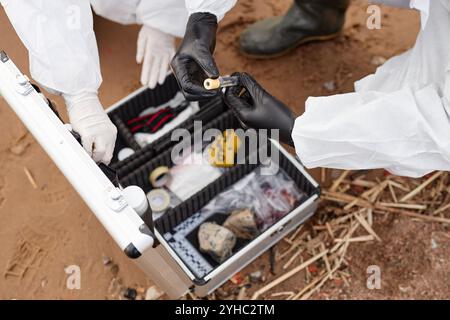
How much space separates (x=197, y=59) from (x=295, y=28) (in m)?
1.13

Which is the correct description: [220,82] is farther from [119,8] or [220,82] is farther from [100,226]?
[100,226]

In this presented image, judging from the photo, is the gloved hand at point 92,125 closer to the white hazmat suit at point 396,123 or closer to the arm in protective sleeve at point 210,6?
the arm in protective sleeve at point 210,6

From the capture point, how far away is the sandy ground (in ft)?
7.20

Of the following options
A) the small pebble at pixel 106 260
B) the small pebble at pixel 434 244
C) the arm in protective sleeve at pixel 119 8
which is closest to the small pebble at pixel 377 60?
the small pebble at pixel 434 244

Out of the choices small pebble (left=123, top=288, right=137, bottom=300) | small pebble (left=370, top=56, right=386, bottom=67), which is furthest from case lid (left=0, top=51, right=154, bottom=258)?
small pebble (left=370, top=56, right=386, bottom=67)

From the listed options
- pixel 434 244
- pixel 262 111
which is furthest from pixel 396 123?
pixel 434 244

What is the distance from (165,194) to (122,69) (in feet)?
2.87

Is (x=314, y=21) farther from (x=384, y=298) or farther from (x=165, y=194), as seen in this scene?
(x=384, y=298)

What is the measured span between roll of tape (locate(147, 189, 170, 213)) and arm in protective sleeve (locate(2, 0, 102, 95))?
25.6 inches

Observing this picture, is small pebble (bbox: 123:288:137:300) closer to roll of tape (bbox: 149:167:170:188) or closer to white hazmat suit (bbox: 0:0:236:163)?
roll of tape (bbox: 149:167:170:188)

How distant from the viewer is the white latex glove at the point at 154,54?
2.30 metres

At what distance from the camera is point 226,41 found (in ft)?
9.50

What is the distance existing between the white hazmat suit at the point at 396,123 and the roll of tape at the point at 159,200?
0.81 meters

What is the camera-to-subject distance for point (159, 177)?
7.55 feet
